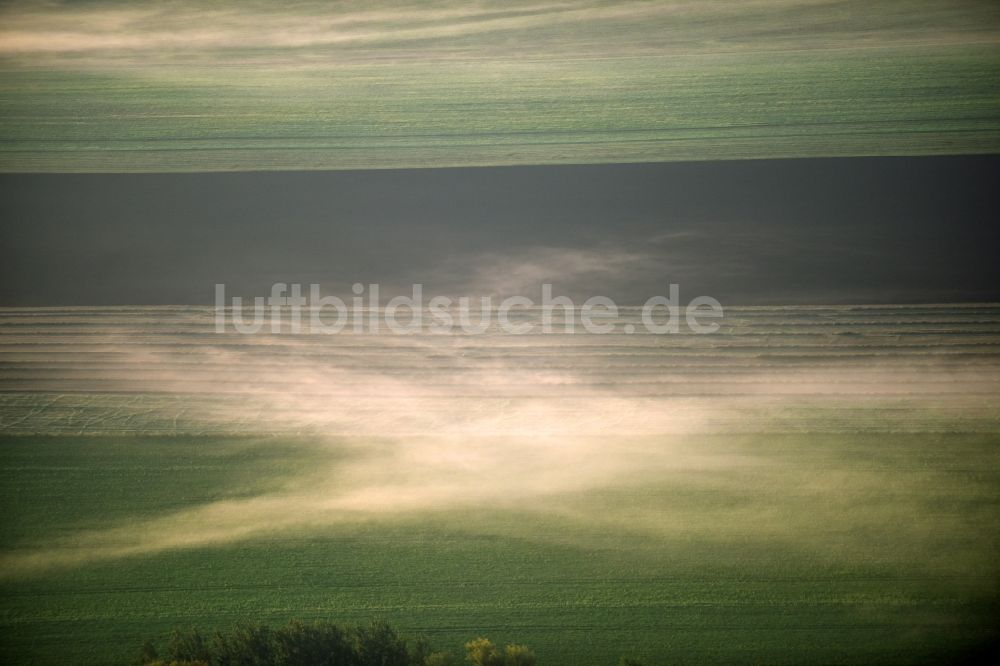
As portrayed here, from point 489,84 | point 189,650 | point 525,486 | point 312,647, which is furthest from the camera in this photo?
point 489,84

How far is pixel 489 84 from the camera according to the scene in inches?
991

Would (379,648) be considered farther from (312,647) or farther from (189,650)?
(189,650)

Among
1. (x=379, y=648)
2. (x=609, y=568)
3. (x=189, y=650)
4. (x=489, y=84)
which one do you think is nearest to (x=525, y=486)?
(x=609, y=568)

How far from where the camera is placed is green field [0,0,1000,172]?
2203 centimetres

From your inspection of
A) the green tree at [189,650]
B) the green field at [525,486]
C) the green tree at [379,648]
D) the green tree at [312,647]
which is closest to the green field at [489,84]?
the green field at [525,486]

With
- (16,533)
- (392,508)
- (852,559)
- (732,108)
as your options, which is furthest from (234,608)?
(732,108)

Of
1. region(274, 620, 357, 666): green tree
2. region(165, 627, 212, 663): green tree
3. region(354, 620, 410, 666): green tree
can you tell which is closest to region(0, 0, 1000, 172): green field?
region(165, 627, 212, 663): green tree

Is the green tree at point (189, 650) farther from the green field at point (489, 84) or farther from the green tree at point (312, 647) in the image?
the green field at point (489, 84)

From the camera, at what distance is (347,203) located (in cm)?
2036

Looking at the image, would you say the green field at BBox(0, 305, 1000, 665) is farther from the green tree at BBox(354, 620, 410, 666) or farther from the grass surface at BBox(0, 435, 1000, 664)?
the green tree at BBox(354, 620, 410, 666)

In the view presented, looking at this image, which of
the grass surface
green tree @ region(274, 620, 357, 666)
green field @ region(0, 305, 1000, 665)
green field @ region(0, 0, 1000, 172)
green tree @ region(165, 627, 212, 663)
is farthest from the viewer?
green field @ region(0, 0, 1000, 172)

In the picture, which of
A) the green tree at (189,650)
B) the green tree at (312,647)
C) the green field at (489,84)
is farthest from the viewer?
the green field at (489,84)

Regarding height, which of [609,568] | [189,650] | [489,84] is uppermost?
[489,84]

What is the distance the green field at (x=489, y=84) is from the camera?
867 inches
